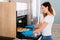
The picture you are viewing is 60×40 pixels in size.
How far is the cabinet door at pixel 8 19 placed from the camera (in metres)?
1.96

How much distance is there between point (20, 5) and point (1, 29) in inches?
20.4

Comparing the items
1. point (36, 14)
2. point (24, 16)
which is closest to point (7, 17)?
point (24, 16)

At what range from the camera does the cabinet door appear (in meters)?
1.96

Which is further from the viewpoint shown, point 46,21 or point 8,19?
point 8,19

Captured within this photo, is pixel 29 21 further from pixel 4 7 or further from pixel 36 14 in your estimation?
pixel 4 7

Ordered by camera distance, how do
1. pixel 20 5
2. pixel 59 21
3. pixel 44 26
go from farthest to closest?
pixel 59 21 < pixel 20 5 < pixel 44 26

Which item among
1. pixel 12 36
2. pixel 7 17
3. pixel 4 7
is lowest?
pixel 12 36

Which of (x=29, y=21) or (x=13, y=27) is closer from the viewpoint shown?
(x=13, y=27)

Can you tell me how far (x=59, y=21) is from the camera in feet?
11.4

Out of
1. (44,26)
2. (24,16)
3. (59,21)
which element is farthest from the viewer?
(59,21)

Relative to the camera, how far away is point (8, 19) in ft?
6.53

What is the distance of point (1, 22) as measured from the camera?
2045mm

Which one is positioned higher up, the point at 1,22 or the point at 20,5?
the point at 20,5

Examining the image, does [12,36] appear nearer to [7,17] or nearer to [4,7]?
[7,17]
